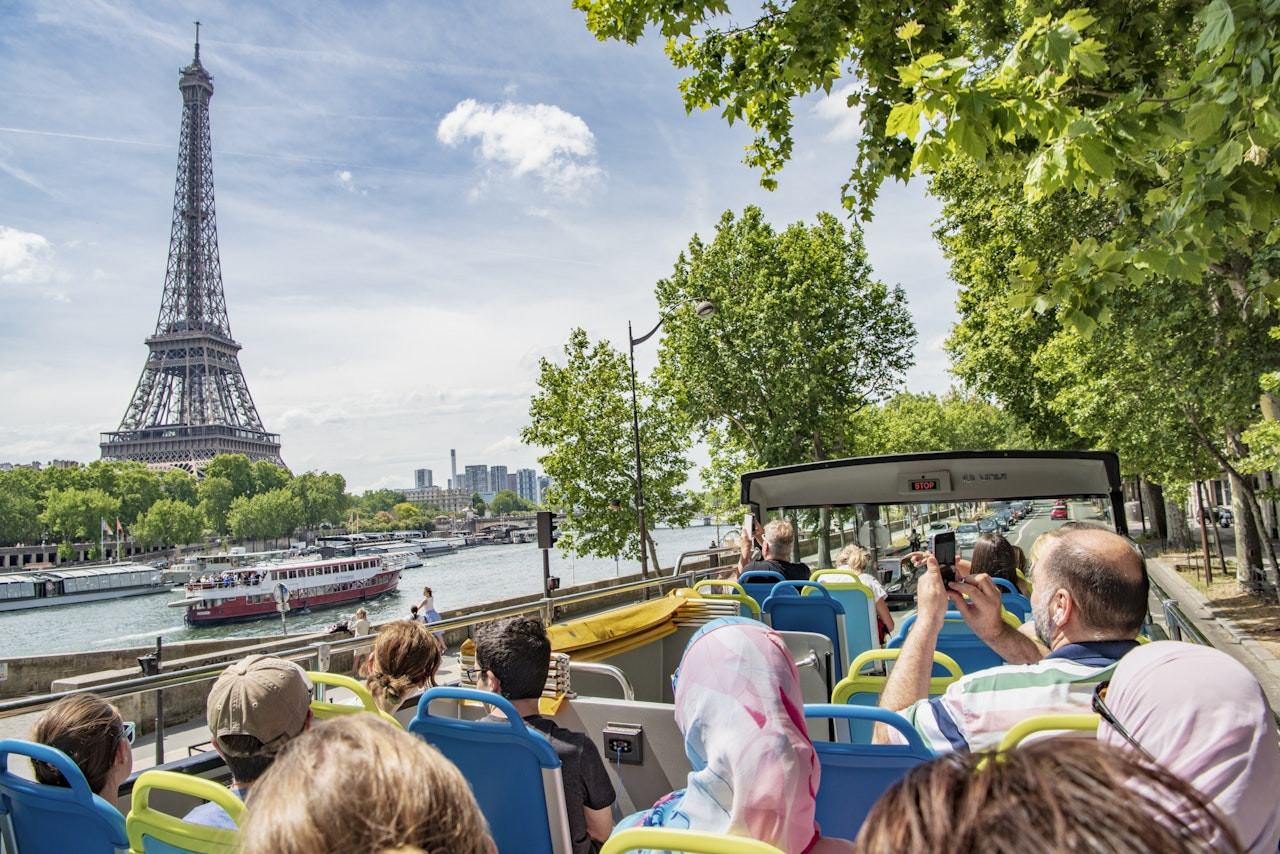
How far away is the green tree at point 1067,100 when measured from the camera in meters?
4.11

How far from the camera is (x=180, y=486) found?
422ft

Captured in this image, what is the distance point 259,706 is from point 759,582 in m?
5.41

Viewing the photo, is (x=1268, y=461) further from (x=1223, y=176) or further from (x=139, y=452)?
(x=139, y=452)

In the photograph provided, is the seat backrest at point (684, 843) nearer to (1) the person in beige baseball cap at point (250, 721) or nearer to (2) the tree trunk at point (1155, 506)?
(1) the person in beige baseball cap at point (250, 721)

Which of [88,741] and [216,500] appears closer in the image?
[88,741]

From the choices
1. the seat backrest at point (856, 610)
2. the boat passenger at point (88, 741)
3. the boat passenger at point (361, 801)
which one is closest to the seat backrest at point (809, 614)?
the seat backrest at point (856, 610)

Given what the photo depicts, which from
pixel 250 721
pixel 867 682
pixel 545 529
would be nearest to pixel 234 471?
pixel 545 529

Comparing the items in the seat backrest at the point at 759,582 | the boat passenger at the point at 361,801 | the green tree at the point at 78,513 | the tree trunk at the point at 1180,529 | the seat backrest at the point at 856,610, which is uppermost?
the green tree at the point at 78,513

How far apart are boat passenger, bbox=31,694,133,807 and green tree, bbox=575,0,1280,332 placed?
14.7 feet

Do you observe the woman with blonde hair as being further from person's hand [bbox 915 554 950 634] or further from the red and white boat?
the red and white boat

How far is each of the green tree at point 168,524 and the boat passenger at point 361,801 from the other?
12958cm

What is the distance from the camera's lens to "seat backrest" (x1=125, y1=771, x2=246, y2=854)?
2.33 m

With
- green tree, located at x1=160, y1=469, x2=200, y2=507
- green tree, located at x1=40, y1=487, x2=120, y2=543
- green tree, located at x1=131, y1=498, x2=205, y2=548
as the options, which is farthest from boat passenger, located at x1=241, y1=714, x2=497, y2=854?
green tree, located at x1=160, y1=469, x2=200, y2=507

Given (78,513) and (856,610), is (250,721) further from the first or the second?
(78,513)
